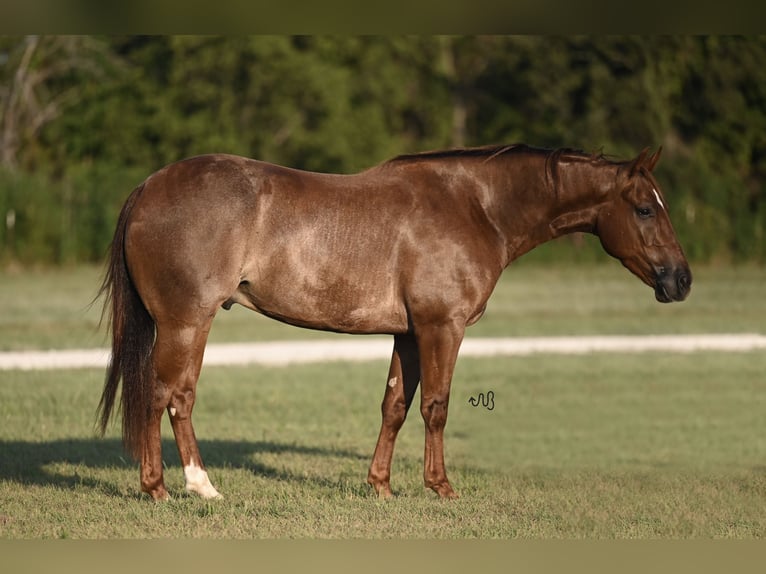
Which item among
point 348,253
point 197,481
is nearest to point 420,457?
point 197,481

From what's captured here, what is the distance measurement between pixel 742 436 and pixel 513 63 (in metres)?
29.9

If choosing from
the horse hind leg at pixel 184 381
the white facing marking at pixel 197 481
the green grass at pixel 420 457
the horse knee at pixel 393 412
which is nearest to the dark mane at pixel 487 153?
the horse knee at pixel 393 412

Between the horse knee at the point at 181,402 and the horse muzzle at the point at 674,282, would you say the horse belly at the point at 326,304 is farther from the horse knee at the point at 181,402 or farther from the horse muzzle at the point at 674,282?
the horse muzzle at the point at 674,282

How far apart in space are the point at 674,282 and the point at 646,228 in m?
0.41

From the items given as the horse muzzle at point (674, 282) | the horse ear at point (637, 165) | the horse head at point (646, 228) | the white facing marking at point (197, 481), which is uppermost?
the horse ear at point (637, 165)

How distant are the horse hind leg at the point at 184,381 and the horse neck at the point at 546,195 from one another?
2.18m

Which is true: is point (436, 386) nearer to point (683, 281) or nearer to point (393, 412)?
point (393, 412)

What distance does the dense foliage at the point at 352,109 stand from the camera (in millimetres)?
33719

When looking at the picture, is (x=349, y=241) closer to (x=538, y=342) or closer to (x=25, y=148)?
(x=538, y=342)

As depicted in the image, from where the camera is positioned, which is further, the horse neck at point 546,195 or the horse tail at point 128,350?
the horse neck at point 546,195

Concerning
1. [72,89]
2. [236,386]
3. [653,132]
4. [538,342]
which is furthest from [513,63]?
[236,386]

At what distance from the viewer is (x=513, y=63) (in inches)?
1535

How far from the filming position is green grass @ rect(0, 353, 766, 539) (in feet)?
22.6

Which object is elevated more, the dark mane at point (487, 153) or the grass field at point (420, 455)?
the dark mane at point (487, 153)
